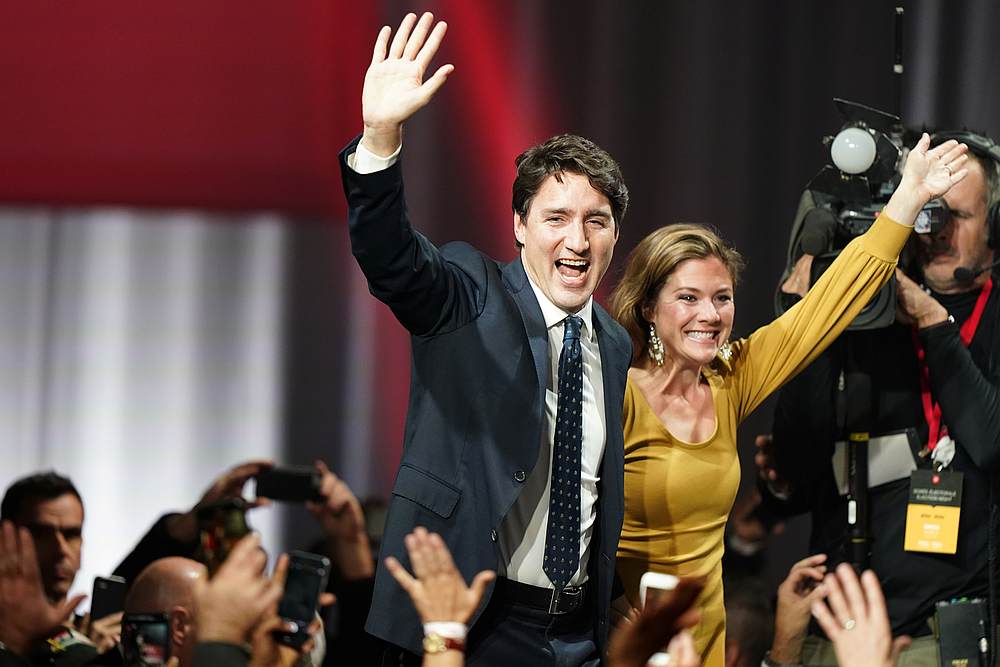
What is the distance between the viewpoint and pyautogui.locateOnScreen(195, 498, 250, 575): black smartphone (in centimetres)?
359

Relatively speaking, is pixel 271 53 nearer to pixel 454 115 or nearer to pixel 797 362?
pixel 454 115

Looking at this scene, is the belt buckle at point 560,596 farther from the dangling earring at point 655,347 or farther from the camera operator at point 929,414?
the camera operator at point 929,414

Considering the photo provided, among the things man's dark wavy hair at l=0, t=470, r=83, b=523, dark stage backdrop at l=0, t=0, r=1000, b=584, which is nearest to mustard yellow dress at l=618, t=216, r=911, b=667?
man's dark wavy hair at l=0, t=470, r=83, b=523

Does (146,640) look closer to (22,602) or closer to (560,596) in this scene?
(22,602)

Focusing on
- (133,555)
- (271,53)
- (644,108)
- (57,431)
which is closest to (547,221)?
(133,555)

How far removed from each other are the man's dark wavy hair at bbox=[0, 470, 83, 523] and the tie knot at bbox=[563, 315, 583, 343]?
1.54m

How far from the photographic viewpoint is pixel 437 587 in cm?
190

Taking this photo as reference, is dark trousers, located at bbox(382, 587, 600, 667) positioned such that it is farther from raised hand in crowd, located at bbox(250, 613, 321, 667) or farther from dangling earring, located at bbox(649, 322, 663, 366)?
dangling earring, located at bbox(649, 322, 663, 366)

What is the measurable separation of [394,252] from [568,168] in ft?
1.45

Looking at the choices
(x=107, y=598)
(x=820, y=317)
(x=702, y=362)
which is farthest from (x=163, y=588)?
(x=820, y=317)

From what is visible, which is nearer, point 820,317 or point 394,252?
point 394,252

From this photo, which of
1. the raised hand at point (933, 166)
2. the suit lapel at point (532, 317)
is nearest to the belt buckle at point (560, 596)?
the suit lapel at point (532, 317)

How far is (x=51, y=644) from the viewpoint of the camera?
9.09 feet

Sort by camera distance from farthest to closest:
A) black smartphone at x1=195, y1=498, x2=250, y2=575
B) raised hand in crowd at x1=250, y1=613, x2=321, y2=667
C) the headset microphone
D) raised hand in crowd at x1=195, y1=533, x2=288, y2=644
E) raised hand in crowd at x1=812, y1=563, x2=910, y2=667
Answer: black smartphone at x1=195, y1=498, x2=250, y2=575 → the headset microphone → raised hand in crowd at x1=250, y1=613, x2=321, y2=667 → raised hand in crowd at x1=195, y1=533, x2=288, y2=644 → raised hand in crowd at x1=812, y1=563, x2=910, y2=667
